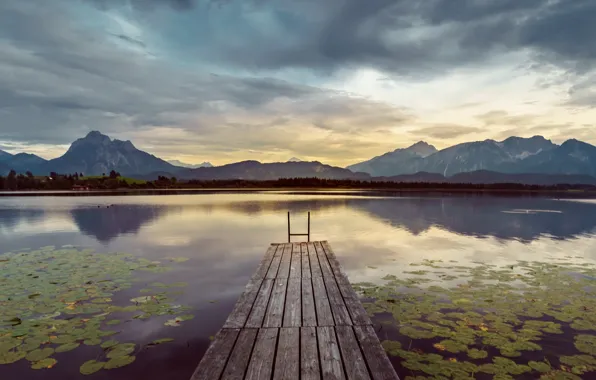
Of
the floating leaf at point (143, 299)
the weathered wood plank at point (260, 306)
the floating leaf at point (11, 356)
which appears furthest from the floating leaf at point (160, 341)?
the floating leaf at point (143, 299)

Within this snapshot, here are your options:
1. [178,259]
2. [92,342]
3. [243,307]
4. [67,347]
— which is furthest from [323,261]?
[178,259]

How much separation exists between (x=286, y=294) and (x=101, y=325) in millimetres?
6503

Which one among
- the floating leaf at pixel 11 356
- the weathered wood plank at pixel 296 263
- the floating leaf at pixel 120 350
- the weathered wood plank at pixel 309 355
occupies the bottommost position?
the floating leaf at pixel 120 350

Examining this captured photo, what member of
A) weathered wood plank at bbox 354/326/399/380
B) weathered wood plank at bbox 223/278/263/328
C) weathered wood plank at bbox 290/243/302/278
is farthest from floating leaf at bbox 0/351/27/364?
weathered wood plank at bbox 354/326/399/380

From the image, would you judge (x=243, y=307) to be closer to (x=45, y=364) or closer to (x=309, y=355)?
(x=309, y=355)

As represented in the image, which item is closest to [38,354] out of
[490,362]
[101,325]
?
[101,325]

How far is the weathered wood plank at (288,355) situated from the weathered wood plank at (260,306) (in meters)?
0.96

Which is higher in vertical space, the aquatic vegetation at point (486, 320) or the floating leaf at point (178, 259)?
the aquatic vegetation at point (486, 320)

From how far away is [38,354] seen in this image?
400 inches

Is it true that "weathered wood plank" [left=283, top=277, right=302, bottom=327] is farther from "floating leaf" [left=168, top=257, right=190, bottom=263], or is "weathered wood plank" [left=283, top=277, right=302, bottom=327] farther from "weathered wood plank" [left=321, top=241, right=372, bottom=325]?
"floating leaf" [left=168, top=257, right=190, bottom=263]

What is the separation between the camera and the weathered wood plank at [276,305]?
386 inches

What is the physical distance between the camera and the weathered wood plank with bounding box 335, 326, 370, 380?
6.97 meters

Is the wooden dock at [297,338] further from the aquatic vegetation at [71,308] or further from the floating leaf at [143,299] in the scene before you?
the floating leaf at [143,299]

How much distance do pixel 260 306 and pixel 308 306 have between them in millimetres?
1523
